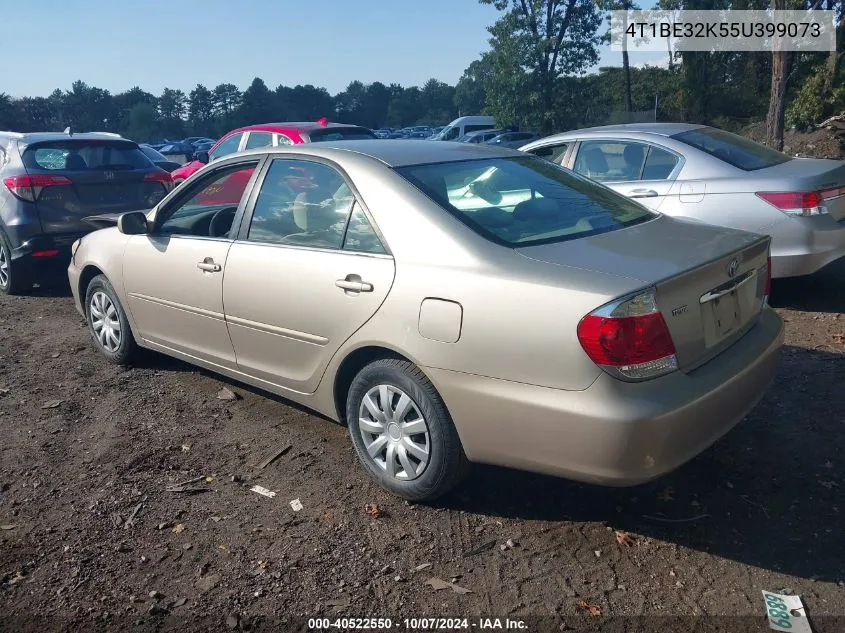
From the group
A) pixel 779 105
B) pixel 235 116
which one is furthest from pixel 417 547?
pixel 235 116

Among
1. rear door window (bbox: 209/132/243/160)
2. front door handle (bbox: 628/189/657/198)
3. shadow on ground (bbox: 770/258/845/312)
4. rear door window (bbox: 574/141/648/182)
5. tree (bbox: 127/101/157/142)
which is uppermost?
tree (bbox: 127/101/157/142)

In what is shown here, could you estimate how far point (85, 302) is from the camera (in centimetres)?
572

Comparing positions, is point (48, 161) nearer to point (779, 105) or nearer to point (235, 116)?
point (779, 105)

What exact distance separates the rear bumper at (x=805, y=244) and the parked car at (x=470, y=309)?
2507mm

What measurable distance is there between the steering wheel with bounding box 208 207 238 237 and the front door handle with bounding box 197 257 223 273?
25 cm

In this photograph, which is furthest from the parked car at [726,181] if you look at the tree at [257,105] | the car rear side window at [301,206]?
the tree at [257,105]

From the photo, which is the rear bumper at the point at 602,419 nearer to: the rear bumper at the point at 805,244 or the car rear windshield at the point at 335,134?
the rear bumper at the point at 805,244

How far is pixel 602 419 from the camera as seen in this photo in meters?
2.73

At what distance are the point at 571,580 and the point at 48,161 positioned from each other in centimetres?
735

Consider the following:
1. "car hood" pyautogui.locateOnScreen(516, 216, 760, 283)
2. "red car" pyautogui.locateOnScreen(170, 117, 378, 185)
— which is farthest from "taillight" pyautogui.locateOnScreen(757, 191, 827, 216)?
"red car" pyautogui.locateOnScreen(170, 117, 378, 185)

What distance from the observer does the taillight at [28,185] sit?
25.1 ft

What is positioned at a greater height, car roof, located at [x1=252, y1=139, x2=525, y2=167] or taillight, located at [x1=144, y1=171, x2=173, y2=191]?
car roof, located at [x1=252, y1=139, x2=525, y2=167]

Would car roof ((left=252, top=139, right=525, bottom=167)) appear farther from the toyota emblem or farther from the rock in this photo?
the rock

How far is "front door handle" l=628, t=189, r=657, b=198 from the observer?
651 centimetres
